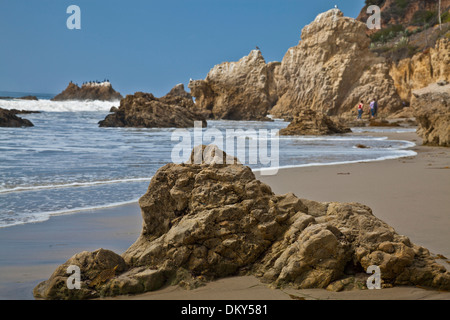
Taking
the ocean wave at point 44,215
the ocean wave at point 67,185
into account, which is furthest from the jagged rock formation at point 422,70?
the ocean wave at point 44,215

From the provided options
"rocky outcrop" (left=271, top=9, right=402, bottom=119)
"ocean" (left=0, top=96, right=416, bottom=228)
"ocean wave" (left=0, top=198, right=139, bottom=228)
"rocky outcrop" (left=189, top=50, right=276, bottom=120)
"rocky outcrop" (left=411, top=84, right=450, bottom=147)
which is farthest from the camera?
"rocky outcrop" (left=189, top=50, right=276, bottom=120)

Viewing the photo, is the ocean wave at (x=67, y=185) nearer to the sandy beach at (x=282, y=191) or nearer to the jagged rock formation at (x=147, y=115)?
the sandy beach at (x=282, y=191)

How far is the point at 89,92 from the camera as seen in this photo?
239 ft

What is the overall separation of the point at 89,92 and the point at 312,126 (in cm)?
6060

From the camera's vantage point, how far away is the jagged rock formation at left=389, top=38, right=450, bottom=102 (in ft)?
103

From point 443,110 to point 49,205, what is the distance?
37.7 feet

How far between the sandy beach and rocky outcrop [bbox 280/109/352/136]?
35.7 ft

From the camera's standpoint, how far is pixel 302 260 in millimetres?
2537

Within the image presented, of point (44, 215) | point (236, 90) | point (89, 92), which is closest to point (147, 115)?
point (236, 90)

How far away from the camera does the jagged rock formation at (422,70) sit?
31.5 metres

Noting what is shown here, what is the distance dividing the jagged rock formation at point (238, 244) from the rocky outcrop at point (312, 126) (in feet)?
51.1

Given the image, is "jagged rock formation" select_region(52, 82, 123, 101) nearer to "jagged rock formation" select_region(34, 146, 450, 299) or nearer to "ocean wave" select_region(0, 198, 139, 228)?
"ocean wave" select_region(0, 198, 139, 228)

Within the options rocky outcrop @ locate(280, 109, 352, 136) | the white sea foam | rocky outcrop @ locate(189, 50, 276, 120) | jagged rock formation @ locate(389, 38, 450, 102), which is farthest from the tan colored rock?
the white sea foam

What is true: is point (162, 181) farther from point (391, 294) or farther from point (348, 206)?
point (391, 294)
